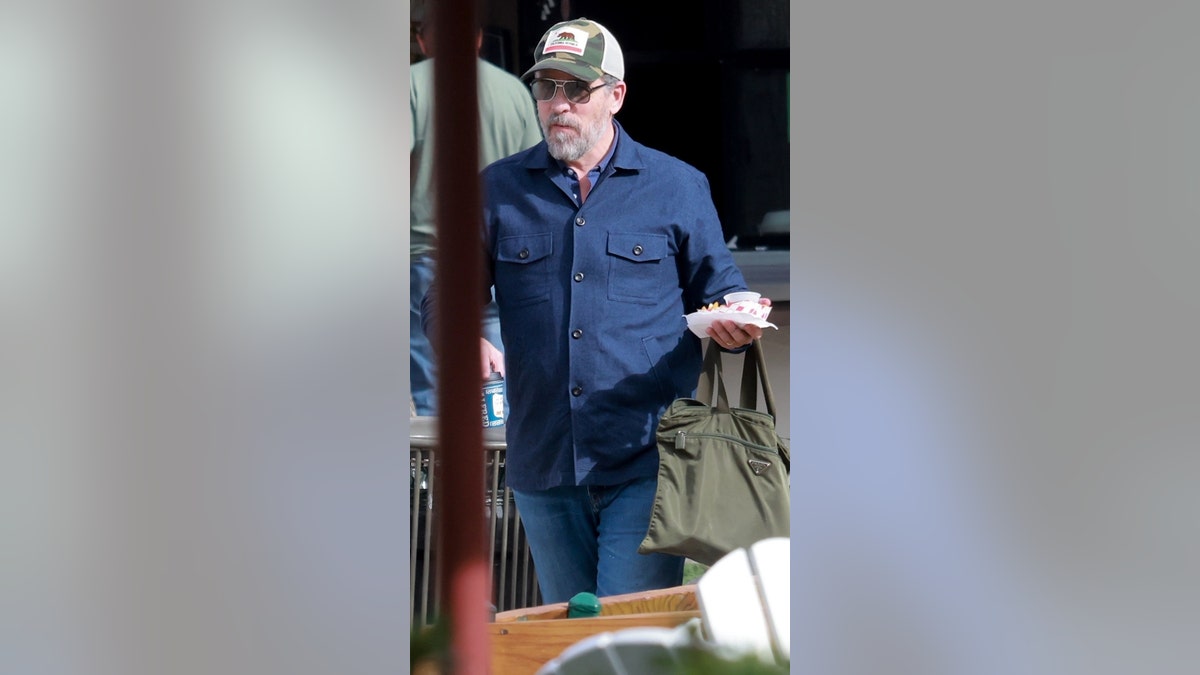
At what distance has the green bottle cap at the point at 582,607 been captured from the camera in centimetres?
219

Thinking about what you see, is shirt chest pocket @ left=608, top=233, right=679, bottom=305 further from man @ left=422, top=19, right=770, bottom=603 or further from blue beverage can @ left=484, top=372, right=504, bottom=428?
blue beverage can @ left=484, top=372, right=504, bottom=428

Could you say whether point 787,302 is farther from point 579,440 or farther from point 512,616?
point 512,616

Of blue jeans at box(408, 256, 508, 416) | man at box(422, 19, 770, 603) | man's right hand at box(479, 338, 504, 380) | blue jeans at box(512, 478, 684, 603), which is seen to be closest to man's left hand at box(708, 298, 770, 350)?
man at box(422, 19, 770, 603)

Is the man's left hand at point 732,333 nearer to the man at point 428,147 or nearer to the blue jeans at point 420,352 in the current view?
the man at point 428,147

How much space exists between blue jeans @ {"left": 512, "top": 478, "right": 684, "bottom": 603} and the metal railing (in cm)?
3

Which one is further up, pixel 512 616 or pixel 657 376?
pixel 657 376

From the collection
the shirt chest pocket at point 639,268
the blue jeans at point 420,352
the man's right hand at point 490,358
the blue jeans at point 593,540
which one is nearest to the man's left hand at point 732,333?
the shirt chest pocket at point 639,268

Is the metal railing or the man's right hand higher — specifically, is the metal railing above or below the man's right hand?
below

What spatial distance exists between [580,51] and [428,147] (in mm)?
330

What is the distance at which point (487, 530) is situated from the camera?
2.14 metres

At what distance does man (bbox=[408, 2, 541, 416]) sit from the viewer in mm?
2012
